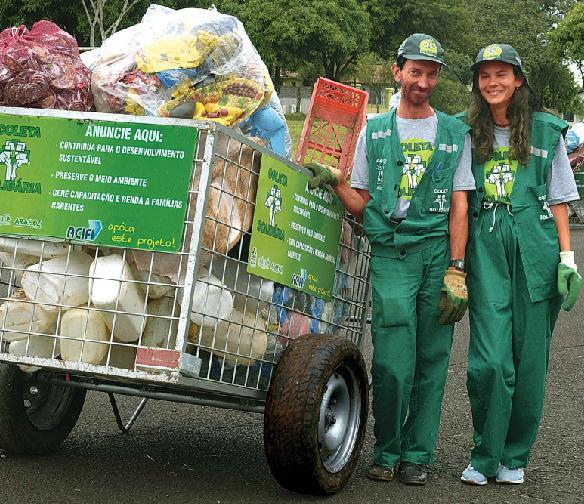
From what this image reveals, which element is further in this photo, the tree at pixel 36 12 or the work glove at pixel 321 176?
the tree at pixel 36 12

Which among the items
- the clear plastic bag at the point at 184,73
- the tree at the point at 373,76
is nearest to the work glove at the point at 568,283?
the clear plastic bag at the point at 184,73

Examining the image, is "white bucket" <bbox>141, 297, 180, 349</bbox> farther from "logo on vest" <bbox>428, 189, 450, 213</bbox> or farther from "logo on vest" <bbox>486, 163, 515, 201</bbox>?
"logo on vest" <bbox>486, 163, 515, 201</bbox>

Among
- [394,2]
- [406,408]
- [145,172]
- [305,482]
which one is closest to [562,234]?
[406,408]

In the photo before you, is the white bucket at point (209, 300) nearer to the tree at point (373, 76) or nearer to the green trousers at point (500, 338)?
the green trousers at point (500, 338)

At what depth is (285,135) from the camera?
4.87 metres

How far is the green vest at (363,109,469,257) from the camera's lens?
494 centimetres

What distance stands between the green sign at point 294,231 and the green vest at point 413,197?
0.18 meters

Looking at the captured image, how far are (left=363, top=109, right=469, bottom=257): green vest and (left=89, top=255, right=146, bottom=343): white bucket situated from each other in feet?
4.02

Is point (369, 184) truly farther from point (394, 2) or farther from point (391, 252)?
point (394, 2)

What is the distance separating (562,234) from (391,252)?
747mm

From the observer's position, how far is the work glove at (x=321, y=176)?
4727 millimetres

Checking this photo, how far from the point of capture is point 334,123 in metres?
5.52

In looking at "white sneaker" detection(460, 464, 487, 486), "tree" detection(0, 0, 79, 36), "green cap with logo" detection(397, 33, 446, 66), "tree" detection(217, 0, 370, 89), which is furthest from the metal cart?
"tree" detection(217, 0, 370, 89)

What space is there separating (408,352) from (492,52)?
133 cm
